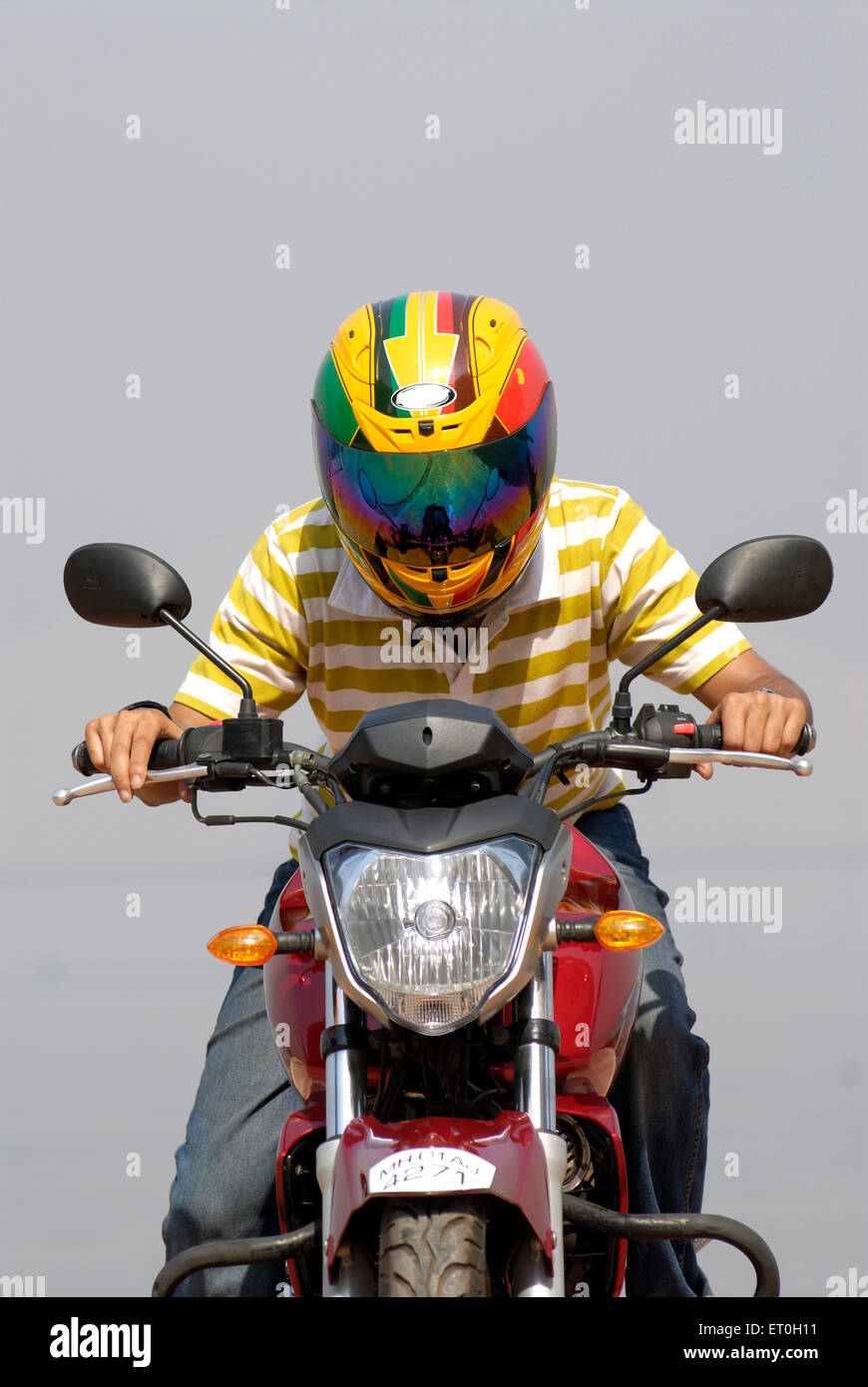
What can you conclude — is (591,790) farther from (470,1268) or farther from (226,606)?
(470,1268)

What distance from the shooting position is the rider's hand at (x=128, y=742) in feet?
6.79

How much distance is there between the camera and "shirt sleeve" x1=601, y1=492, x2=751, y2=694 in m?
2.70

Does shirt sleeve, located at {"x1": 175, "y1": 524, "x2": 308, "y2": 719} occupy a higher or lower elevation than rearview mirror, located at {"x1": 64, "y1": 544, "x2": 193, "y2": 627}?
lower

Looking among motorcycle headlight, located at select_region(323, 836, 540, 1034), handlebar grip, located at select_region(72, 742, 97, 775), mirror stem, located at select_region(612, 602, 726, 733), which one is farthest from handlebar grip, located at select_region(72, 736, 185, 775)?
mirror stem, located at select_region(612, 602, 726, 733)

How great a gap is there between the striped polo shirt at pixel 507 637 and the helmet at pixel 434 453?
165 mm

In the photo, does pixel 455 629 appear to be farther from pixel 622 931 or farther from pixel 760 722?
pixel 622 931

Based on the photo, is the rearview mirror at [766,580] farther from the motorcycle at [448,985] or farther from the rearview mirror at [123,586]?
the rearview mirror at [123,586]

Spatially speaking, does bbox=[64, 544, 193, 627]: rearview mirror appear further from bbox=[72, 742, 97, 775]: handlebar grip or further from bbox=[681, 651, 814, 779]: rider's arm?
bbox=[681, 651, 814, 779]: rider's arm

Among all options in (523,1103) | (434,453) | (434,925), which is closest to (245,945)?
(434,925)

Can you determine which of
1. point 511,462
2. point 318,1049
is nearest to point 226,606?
point 511,462

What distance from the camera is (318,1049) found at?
2.04m

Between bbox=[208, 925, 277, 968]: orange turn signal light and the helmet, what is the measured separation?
81 cm

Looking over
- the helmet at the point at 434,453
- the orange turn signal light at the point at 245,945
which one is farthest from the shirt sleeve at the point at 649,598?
the orange turn signal light at the point at 245,945

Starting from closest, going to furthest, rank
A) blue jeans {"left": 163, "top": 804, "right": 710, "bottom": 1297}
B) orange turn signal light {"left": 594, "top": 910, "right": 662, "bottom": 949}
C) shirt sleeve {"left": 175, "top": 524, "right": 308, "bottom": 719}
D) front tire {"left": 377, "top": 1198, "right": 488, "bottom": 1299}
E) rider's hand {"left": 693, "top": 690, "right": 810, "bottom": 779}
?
front tire {"left": 377, "top": 1198, "right": 488, "bottom": 1299}
orange turn signal light {"left": 594, "top": 910, "right": 662, "bottom": 949}
rider's hand {"left": 693, "top": 690, "right": 810, "bottom": 779}
blue jeans {"left": 163, "top": 804, "right": 710, "bottom": 1297}
shirt sleeve {"left": 175, "top": 524, "right": 308, "bottom": 719}
